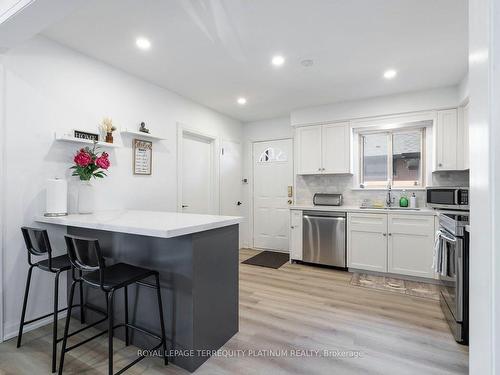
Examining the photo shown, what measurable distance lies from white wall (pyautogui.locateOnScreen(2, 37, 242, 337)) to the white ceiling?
0.21m

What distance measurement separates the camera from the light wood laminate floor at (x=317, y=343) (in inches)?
69.6

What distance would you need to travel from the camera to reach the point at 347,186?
4.28 metres

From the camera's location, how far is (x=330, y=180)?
14.5 ft

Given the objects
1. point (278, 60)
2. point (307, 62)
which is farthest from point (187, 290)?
point (307, 62)

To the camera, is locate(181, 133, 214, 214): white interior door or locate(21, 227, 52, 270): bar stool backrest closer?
locate(21, 227, 52, 270): bar stool backrest

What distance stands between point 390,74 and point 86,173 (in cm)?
347

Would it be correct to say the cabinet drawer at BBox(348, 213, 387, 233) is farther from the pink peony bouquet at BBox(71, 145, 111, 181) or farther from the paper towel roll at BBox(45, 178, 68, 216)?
the paper towel roll at BBox(45, 178, 68, 216)

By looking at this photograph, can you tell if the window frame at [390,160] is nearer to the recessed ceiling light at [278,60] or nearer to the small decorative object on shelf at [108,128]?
the recessed ceiling light at [278,60]

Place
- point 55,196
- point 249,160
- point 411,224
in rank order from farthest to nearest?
1. point 249,160
2. point 411,224
3. point 55,196

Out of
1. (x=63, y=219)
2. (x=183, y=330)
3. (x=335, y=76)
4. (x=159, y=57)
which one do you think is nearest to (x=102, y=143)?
(x=63, y=219)

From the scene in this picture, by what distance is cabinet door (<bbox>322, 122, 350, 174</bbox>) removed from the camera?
4043 mm

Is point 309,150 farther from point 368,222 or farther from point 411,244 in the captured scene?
point 411,244

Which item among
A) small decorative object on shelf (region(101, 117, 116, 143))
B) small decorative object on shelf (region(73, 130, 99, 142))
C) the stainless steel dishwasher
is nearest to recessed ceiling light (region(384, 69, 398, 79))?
the stainless steel dishwasher

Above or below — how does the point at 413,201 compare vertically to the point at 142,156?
below
